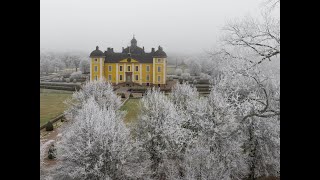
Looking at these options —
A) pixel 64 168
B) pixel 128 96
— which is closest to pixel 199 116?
pixel 64 168

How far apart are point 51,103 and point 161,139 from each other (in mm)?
26136

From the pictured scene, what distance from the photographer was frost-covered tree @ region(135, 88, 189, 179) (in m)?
15.7

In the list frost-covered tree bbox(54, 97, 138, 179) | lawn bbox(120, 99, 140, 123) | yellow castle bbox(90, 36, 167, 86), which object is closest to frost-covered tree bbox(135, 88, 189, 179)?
frost-covered tree bbox(54, 97, 138, 179)

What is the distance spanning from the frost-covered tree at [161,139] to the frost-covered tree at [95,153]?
185cm

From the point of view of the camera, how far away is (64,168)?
13.8 metres

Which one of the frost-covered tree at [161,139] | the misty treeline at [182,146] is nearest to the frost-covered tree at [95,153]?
the misty treeline at [182,146]

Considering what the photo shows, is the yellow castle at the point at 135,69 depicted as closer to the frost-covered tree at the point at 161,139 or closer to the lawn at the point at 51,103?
the lawn at the point at 51,103

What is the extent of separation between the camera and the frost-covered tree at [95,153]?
1320 centimetres

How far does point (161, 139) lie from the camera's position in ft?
55.6
